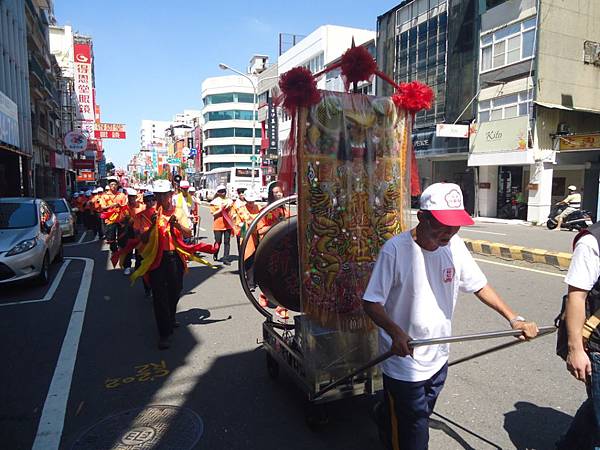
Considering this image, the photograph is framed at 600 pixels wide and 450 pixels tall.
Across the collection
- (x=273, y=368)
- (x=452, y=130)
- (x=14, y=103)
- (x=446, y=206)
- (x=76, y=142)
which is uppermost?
(x=14, y=103)

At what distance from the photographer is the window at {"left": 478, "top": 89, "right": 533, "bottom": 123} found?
21.2 meters

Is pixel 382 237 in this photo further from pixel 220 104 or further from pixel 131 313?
pixel 220 104

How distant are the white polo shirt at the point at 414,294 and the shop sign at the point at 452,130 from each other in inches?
856

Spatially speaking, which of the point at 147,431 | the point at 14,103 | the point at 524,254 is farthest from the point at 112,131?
the point at 147,431

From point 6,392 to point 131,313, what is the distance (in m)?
2.37

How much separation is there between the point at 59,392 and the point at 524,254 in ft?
29.8

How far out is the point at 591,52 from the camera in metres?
22.3

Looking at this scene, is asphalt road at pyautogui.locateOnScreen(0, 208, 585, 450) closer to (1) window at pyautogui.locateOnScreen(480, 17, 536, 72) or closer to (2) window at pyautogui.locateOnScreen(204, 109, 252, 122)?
(1) window at pyautogui.locateOnScreen(480, 17, 536, 72)

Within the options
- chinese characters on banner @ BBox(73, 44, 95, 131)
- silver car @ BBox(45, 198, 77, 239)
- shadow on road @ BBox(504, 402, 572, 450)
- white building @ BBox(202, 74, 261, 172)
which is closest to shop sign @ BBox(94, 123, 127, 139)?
chinese characters on banner @ BBox(73, 44, 95, 131)

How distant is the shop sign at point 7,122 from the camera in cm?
1433

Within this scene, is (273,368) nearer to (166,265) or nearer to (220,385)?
(220,385)

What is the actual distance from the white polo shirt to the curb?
7.53 meters

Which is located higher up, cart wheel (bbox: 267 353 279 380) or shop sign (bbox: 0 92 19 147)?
shop sign (bbox: 0 92 19 147)

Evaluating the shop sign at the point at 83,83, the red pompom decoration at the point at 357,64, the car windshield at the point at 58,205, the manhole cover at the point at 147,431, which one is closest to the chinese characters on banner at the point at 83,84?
the shop sign at the point at 83,83
